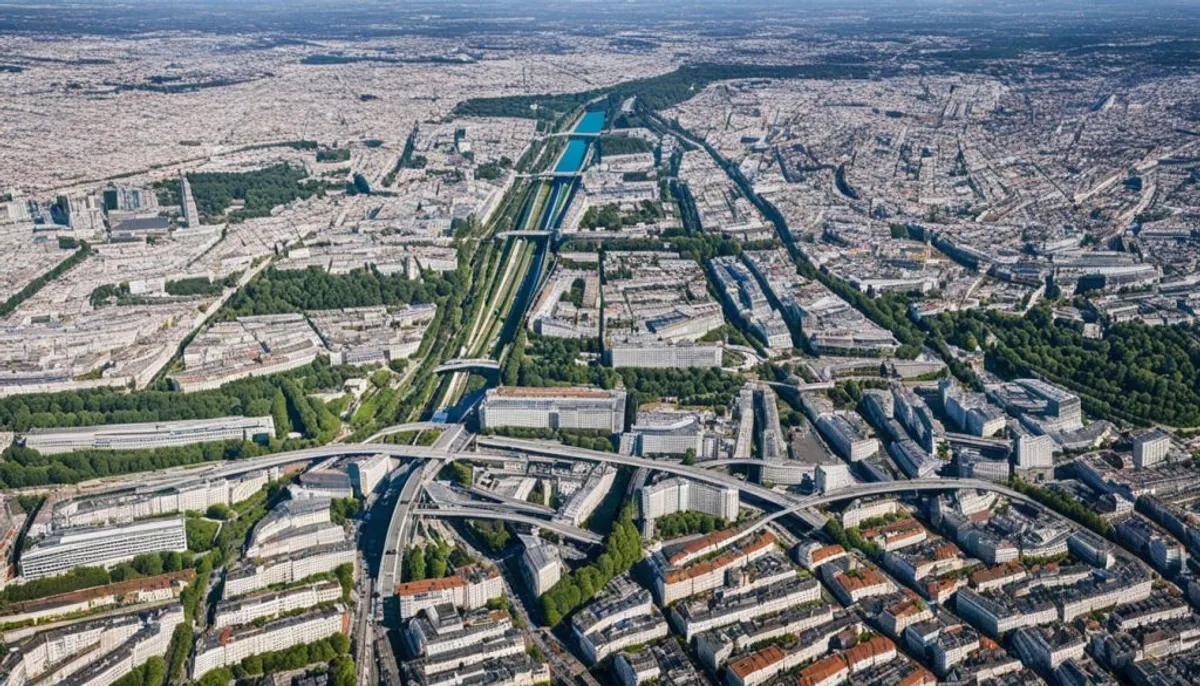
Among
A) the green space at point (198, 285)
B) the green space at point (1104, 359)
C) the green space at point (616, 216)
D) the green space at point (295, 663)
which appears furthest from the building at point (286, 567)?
the green space at point (616, 216)

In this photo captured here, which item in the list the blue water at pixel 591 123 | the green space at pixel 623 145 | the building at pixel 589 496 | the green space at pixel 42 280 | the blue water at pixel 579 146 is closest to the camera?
the building at pixel 589 496

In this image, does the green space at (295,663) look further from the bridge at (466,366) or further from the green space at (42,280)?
the green space at (42,280)

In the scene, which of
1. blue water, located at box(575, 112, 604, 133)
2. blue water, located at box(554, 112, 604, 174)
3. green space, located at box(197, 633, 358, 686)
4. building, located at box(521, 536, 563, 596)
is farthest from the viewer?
blue water, located at box(575, 112, 604, 133)

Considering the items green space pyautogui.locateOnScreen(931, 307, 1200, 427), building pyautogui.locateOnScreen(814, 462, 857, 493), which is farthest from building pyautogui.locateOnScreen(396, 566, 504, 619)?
green space pyautogui.locateOnScreen(931, 307, 1200, 427)

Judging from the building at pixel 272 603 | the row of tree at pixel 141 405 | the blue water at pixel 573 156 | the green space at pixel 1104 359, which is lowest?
the blue water at pixel 573 156

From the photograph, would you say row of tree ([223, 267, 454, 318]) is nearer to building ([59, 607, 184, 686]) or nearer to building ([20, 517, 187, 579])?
building ([20, 517, 187, 579])
